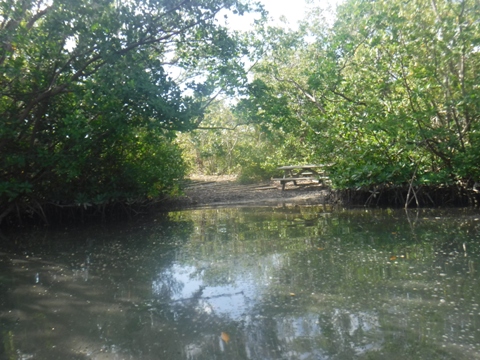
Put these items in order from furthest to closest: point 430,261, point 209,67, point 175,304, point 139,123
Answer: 1. point 209,67
2. point 139,123
3. point 430,261
4. point 175,304

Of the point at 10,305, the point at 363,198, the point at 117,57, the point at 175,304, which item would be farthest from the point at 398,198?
the point at 10,305

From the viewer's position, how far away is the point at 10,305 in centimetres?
494

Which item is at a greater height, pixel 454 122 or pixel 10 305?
pixel 454 122

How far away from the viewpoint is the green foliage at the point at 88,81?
842 cm

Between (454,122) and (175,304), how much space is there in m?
9.64

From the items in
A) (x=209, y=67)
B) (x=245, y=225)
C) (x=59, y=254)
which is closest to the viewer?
(x=59, y=254)

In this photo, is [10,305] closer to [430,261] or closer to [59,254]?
[59,254]

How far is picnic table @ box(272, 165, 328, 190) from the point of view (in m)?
15.3

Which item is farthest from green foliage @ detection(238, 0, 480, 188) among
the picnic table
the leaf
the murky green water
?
the leaf

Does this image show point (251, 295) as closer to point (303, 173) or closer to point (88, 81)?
point (88, 81)

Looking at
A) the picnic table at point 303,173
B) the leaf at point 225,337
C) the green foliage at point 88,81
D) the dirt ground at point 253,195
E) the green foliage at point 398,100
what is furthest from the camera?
the dirt ground at point 253,195

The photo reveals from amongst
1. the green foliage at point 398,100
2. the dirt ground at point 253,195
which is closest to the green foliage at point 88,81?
the green foliage at point 398,100

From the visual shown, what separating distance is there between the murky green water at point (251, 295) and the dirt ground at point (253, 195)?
662cm

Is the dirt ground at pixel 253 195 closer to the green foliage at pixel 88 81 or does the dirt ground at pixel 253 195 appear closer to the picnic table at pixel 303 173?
the picnic table at pixel 303 173
